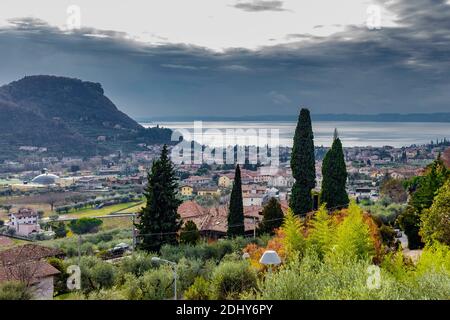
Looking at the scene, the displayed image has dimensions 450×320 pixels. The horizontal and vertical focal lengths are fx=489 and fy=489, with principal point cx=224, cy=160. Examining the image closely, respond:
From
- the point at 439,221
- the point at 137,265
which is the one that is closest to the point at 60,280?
the point at 137,265


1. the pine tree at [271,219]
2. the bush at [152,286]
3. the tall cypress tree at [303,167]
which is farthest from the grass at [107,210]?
the bush at [152,286]

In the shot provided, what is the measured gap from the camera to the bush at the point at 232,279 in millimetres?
13758

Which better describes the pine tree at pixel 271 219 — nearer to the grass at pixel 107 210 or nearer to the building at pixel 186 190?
the grass at pixel 107 210

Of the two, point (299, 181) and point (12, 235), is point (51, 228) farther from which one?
point (299, 181)

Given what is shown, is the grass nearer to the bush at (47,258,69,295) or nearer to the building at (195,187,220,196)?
the building at (195,187,220,196)

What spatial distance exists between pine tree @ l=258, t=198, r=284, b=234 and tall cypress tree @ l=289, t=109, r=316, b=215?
183 centimetres

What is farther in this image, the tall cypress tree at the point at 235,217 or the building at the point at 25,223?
the building at the point at 25,223

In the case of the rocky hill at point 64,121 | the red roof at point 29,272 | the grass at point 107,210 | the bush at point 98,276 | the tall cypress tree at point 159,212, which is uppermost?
the rocky hill at point 64,121

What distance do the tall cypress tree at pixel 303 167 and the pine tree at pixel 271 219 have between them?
71.9 inches

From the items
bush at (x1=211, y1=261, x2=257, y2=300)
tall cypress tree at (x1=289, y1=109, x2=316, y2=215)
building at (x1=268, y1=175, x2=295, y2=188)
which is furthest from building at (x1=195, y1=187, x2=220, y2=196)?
bush at (x1=211, y1=261, x2=257, y2=300)

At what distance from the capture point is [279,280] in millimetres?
8773

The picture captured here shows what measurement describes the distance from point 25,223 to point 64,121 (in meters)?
86.5

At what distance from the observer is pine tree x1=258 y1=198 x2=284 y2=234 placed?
84.0 ft

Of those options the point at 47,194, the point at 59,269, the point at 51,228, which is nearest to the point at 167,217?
the point at 59,269
